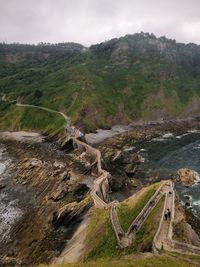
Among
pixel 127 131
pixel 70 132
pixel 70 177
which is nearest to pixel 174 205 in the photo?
pixel 70 177

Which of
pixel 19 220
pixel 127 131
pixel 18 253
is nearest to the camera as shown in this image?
pixel 18 253

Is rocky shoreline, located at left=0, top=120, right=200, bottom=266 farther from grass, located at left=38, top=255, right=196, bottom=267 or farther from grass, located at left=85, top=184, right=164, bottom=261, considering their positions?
grass, located at left=38, top=255, right=196, bottom=267

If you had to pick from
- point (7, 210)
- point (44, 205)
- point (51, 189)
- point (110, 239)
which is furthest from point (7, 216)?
point (110, 239)

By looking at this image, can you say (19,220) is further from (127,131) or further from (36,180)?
(127,131)

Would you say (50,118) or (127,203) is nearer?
(127,203)

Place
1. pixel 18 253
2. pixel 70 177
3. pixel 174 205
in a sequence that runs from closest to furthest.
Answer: pixel 174 205, pixel 18 253, pixel 70 177

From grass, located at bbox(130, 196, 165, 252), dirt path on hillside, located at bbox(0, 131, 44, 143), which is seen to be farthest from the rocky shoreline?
grass, located at bbox(130, 196, 165, 252)

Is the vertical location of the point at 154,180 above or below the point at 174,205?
below
